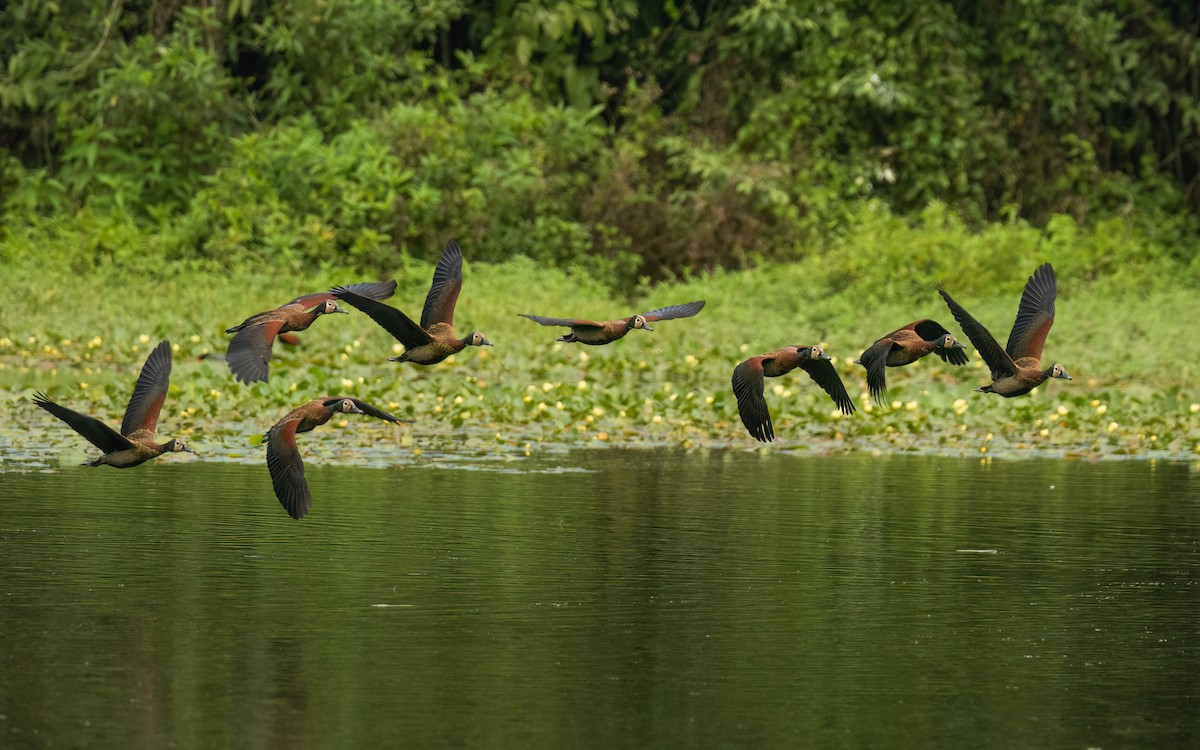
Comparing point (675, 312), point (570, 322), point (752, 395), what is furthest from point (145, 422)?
point (752, 395)

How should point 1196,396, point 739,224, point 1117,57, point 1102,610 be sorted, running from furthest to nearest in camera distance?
point 1117,57 < point 739,224 < point 1196,396 < point 1102,610

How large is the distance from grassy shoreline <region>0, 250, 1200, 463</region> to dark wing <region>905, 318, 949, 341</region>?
391 cm

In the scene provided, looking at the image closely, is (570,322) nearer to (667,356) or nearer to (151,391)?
(151,391)

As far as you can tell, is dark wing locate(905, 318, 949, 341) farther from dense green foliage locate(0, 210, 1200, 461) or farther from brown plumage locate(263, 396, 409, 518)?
dense green foliage locate(0, 210, 1200, 461)

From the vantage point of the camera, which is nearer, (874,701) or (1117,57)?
(874,701)

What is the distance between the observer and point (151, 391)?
8.98 metres

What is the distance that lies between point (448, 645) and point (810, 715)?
154 centimetres

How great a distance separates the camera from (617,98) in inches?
975

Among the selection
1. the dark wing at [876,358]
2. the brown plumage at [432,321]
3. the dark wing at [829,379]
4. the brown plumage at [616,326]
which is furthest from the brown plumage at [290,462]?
the dark wing at [829,379]

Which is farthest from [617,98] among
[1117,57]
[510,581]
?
[510,581]

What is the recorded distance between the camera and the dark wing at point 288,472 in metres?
8.20

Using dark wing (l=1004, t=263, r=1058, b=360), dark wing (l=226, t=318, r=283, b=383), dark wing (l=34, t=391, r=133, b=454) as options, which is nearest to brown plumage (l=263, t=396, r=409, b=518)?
dark wing (l=226, t=318, r=283, b=383)

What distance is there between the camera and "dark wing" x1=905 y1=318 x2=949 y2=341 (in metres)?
9.37

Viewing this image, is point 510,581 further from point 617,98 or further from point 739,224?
point 617,98
